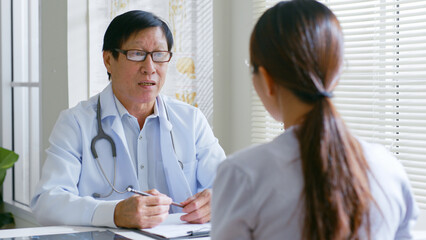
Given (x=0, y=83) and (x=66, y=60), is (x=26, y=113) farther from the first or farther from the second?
(x=66, y=60)

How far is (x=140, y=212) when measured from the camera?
1.68 m

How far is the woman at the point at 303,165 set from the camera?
0.88 metres

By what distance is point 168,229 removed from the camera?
1682 mm

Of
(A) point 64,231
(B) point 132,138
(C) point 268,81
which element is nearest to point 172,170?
(B) point 132,138

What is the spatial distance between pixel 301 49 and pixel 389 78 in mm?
1808

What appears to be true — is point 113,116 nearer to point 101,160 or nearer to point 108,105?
point 108,105

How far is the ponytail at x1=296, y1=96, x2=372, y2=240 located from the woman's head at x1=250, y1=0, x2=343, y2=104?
38 millimetres

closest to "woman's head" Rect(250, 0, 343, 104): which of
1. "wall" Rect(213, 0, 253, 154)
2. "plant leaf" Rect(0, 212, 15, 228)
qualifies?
"wall" Rect(213, 0, 253, 154)

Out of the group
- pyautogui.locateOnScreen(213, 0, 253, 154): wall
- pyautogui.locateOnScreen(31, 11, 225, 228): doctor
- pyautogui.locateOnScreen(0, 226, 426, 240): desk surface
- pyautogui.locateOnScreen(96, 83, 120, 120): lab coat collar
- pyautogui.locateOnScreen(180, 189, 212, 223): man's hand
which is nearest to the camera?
pyautogui.locateOnScreen(0, 226, 426, 240): desk surface

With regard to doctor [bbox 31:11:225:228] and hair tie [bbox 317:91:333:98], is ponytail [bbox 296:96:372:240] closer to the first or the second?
hair tie [bbox 317:91:333:98]

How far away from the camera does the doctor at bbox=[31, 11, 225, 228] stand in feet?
6.51

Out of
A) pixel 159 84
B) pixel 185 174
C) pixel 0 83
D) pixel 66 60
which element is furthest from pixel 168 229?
pixel 0 83

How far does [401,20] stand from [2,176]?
8.11 feet

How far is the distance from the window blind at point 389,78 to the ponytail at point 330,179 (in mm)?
1524
